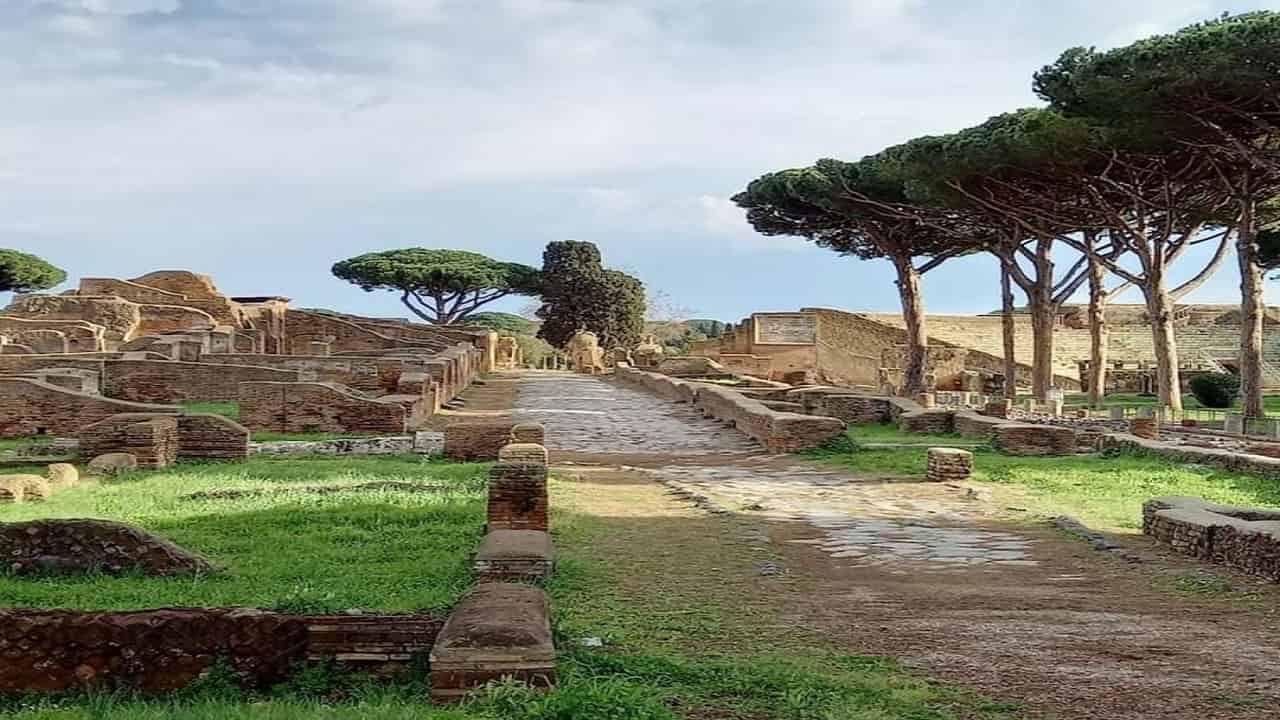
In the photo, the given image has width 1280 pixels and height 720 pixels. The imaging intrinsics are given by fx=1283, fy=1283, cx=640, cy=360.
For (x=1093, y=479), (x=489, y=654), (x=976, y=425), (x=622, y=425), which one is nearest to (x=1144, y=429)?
(x=976, y=425)

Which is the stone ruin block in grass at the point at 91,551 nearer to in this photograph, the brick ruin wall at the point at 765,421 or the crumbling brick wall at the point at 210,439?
the crumbling brick wall at the point at 210,439

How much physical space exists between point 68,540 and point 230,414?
13.3 meters

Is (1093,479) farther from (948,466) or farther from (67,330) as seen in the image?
(67,330)

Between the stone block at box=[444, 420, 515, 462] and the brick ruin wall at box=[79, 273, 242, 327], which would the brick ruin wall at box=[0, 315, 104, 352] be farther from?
the stone block at box=[444, 420, 515, 462]

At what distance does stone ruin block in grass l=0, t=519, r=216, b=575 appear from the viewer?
718 cm

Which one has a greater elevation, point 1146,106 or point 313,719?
point 1146,106

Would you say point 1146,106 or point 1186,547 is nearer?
point 1186,547

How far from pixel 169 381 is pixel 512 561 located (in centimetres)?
1879

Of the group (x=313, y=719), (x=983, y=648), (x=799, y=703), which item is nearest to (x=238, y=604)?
(x=313, y=719)

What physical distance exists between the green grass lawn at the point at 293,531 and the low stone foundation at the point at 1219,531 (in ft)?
16.2

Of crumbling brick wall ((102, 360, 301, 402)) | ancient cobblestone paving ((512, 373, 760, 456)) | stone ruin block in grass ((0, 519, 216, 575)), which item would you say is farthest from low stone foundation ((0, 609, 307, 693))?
crumbling brick wall ((102, 360, 301, 402))

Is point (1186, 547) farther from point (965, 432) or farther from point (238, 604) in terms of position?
point (965, 432)

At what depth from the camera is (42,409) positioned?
18203 mm

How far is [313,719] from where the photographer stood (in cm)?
420
